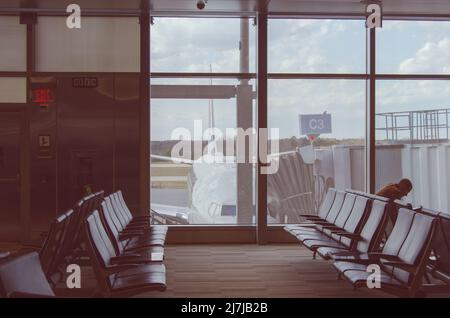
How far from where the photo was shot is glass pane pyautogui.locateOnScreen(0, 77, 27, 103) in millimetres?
8000

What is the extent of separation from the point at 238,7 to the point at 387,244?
4.41 meters

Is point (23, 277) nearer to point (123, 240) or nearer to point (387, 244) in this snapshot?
point (123, 240)

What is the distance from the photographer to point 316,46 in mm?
8297

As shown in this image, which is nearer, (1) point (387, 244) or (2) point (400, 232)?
(2) point (400, 232)

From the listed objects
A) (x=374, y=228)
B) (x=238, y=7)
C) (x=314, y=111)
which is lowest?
Result: (x=374, y=228)

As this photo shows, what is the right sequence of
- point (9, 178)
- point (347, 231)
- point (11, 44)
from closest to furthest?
1. point (347, 231)
2. point (11, 44)
3. point (9, 178)

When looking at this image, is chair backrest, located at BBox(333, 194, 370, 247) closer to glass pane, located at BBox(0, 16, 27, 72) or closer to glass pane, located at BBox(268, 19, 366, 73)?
glass pane, located at BBox(268, 19, 366, 73)

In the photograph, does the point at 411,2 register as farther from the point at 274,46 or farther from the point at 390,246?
the point at 390,246

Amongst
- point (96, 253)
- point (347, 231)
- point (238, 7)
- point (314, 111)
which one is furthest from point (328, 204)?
point (96, 253)

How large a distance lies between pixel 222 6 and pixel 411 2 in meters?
2.65

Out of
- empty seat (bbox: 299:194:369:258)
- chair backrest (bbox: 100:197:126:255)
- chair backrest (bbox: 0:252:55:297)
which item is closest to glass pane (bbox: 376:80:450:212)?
empty seat (bbox: 299:194:369:258)

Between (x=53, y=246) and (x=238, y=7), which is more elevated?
(x=238, y=7)

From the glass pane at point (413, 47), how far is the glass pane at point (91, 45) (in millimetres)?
3835

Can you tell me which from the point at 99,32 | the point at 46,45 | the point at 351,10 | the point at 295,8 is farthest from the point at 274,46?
the point at 46,45
